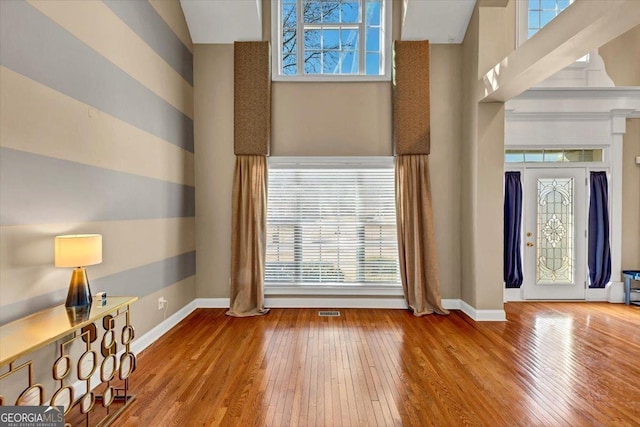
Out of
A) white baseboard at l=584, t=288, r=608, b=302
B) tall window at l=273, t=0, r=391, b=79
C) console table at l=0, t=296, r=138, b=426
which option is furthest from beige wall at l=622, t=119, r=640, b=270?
console table at l=0, t=296, r=138, b=426

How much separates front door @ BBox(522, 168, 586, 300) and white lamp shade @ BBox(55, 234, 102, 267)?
18.3ft

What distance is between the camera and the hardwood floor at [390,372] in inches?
89.0

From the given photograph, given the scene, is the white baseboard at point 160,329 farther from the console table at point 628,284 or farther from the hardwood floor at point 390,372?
the console table at point 628,284

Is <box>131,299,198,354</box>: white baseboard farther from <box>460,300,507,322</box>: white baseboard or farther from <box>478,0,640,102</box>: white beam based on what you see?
<box>478,0,640,102</box>: white beam

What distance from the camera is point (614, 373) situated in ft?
9.27

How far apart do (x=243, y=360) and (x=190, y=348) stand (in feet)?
2.22

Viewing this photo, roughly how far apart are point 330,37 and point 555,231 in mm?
4583

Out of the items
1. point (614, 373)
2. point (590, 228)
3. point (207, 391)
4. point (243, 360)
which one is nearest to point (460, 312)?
point (614, 373)

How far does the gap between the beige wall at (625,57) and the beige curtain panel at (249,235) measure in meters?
5.49

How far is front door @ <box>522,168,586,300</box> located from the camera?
199 inches

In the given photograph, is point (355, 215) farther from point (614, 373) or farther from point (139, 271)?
point (614, 373)

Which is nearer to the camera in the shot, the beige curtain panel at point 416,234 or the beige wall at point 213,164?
the beige curtain panel at point 416,234

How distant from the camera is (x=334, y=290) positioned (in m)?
4.70

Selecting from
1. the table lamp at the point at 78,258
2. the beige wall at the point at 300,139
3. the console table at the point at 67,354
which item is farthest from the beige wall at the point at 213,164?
the table lamp at the point at 78,258
